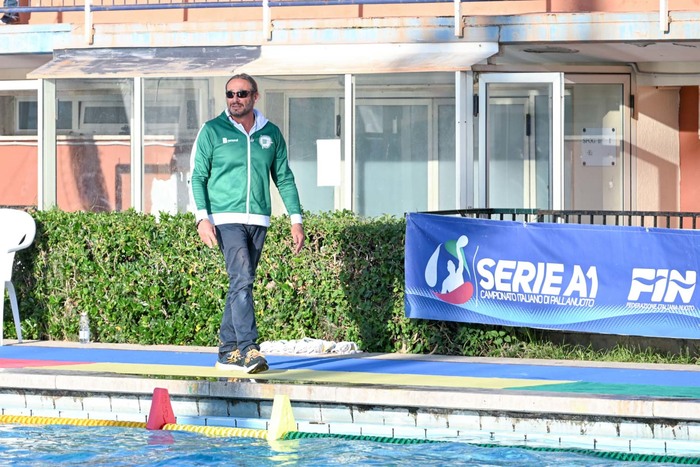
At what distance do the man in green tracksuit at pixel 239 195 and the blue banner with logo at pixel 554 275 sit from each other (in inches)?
73.8

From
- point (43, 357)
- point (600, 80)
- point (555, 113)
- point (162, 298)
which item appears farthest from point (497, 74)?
point (43, 357)

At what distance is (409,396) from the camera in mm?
8867

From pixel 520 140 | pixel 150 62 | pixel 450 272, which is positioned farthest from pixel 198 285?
pixel 520 140

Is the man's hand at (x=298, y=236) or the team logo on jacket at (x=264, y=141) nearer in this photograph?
the man's hand at (x=298, y=236)

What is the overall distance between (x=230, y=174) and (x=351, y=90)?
459cm

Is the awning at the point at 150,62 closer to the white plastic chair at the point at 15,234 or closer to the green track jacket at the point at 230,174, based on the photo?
the white plastic chair at the point at 15,234

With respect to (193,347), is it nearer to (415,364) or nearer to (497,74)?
(415,364)

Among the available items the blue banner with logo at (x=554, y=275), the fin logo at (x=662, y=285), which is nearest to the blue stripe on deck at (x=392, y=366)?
the blue banner with logo at (x=554, y=275)

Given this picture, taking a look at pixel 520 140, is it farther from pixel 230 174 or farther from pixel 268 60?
pixel 230 174

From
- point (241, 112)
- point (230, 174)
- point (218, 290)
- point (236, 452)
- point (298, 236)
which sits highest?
point (241, 112)

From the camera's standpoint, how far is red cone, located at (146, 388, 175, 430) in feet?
29.4

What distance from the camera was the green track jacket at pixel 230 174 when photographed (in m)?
9.93

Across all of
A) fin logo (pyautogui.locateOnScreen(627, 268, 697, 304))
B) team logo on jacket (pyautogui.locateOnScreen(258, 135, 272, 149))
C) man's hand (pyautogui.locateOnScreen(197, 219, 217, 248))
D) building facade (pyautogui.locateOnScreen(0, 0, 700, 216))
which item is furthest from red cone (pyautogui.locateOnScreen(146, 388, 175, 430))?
building facade (pyautogui.locateOnScreen(0, 0, 700, 216))

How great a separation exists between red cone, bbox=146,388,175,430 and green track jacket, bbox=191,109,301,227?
148cm
